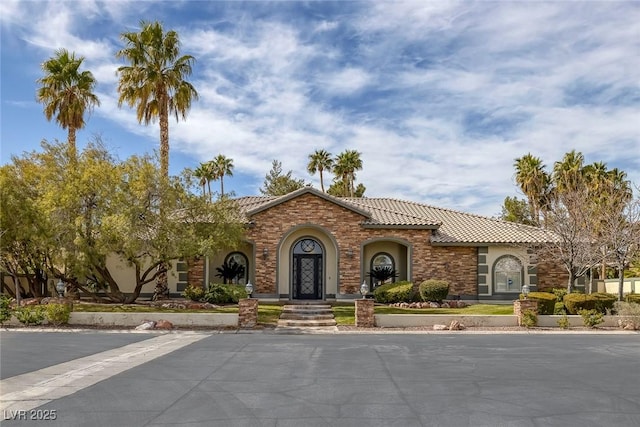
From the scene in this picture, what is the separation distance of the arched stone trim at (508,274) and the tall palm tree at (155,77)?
17329 millimetres

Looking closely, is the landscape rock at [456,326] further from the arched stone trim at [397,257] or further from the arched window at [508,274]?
the arched window at [508,274]

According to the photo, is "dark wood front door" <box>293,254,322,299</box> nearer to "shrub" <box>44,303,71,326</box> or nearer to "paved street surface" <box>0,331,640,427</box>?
"shrub" <box>44,303,71,326</box>

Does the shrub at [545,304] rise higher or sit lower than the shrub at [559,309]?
higher

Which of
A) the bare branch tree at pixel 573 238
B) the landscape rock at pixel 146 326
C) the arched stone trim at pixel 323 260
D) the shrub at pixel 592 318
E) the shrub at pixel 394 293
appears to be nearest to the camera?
the landscape rock at pixel 146 326

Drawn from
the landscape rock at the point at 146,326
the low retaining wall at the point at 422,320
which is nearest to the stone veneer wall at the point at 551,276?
the low retaining wall at the point at 422,320

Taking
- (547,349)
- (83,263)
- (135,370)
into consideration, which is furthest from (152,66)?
(547,349)

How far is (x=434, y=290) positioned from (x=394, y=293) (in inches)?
73.5

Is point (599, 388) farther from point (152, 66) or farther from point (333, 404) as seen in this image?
point (152, 66)

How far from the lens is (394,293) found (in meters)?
26.9

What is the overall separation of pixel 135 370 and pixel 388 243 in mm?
19789

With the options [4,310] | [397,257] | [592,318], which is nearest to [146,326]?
[4,310]

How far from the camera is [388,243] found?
29797mm

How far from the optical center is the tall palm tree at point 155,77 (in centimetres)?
2734

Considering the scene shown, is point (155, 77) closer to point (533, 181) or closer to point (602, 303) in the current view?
point (602, 303)
